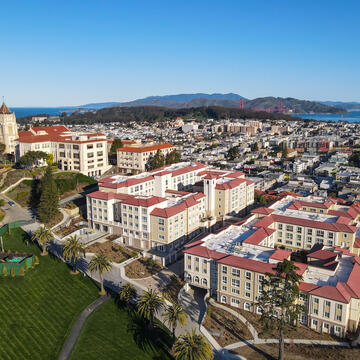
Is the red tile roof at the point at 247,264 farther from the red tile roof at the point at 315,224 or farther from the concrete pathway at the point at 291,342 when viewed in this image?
the red tile roof at the point at 315,224

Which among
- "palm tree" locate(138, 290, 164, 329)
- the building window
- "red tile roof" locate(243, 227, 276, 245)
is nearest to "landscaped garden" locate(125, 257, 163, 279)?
"palm tree" locate(138, 290, 164, 329)

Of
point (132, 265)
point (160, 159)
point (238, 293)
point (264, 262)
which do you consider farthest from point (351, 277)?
point (160, 159)

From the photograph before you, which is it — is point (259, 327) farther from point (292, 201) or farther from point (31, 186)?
point (31, 186)

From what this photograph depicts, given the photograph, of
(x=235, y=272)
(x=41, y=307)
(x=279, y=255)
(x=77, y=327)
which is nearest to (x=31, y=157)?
(x=41, y=307)

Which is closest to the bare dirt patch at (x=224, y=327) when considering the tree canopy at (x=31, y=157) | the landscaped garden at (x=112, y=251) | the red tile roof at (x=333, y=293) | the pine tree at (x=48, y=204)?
the red tile roof at (x=333, y=293)

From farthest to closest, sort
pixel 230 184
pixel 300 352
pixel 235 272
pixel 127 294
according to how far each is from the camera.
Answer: pixel 230 184
pixel 127 294
pixel 235 272
pixel 300 352

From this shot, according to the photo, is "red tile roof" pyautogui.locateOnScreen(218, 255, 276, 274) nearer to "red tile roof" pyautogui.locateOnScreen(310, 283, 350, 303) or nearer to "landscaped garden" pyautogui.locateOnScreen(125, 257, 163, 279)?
"red tile roof" pyautogui.locateOnScreen(310, 283, 350, 303)

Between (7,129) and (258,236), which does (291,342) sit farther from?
(7,129)
